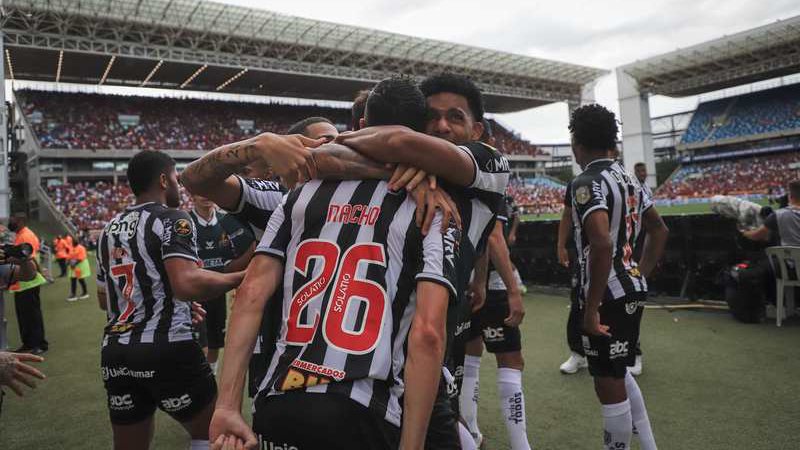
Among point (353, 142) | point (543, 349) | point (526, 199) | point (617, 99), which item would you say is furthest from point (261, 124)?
point (353, 142)

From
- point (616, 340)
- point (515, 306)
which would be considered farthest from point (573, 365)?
point (616, 340)

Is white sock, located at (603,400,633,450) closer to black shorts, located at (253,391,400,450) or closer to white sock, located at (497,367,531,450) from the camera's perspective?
white sock, located at (497,367,531,450)

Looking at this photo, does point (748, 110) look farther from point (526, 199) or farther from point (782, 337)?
point (782, 337)

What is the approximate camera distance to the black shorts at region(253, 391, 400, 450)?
1250 mm

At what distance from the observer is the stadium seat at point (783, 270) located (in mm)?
6234

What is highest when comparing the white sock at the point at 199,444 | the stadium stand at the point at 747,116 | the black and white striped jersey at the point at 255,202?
the stadium stand at the point at 747,116

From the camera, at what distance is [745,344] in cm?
575

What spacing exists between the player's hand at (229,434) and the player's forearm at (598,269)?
6.98 ft

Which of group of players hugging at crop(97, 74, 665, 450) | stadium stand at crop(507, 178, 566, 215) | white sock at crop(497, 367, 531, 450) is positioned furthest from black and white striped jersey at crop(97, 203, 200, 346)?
stadium stand at crop(507, 178, 566, 215)

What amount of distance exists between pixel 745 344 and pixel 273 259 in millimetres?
6393

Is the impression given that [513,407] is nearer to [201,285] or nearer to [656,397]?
[656,397]

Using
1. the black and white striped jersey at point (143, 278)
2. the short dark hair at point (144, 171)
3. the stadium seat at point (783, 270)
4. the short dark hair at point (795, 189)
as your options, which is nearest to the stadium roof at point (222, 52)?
the short dark hair at point (795, 189)

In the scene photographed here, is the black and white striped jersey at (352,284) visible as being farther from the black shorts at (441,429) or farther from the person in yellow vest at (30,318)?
the person in yellow vest at (30,318)

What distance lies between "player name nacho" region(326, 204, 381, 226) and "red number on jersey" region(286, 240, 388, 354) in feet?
0.25
